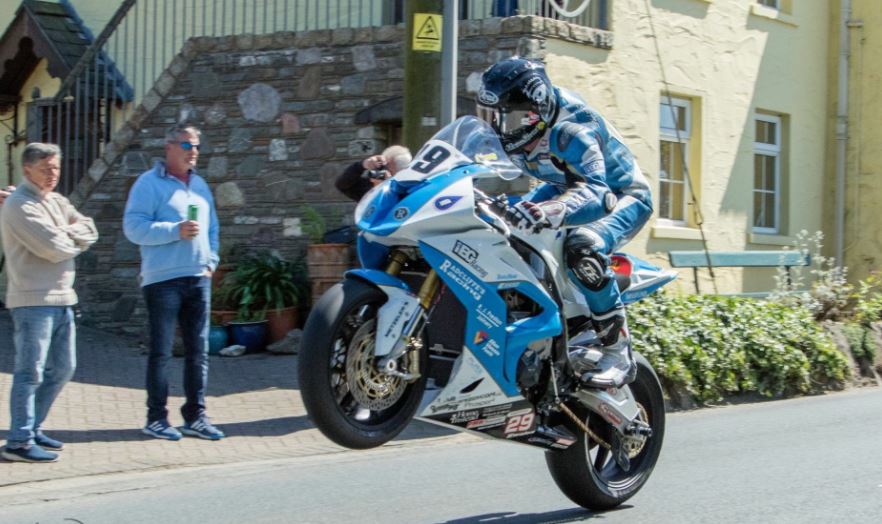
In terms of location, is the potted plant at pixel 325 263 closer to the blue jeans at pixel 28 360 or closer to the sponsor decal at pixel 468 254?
the blue jeans at pixel 28 360

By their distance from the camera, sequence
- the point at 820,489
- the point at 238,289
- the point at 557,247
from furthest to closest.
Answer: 1. the point at 238,289
2. the point at 820,489
3. the point at 557,247

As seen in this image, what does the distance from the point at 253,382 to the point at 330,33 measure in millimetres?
4115

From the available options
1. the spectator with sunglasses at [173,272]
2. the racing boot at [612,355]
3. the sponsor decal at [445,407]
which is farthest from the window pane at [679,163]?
the sponsor decal at [445,407]

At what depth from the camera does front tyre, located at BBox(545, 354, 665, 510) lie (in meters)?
6.16

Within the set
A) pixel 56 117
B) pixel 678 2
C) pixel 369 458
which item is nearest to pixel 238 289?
pixel 56 117

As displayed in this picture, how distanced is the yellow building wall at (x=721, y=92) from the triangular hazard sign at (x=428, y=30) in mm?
3490

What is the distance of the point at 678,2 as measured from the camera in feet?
48.1

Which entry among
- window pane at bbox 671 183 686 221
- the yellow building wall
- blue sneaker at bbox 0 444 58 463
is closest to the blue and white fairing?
blue sneaker at bbox 0 444 58 463

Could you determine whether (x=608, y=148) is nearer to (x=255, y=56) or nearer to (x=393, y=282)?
(x=393, y=282)

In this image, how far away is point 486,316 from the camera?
5.24 m

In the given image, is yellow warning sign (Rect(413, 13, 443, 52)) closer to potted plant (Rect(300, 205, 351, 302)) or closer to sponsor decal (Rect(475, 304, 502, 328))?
potted plant (Rect(300, 205, 351, 302))

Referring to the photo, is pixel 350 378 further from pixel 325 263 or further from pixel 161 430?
pixel 325 263

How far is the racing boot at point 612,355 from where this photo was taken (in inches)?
233

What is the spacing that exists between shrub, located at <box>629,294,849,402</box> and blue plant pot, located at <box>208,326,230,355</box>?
383cm
